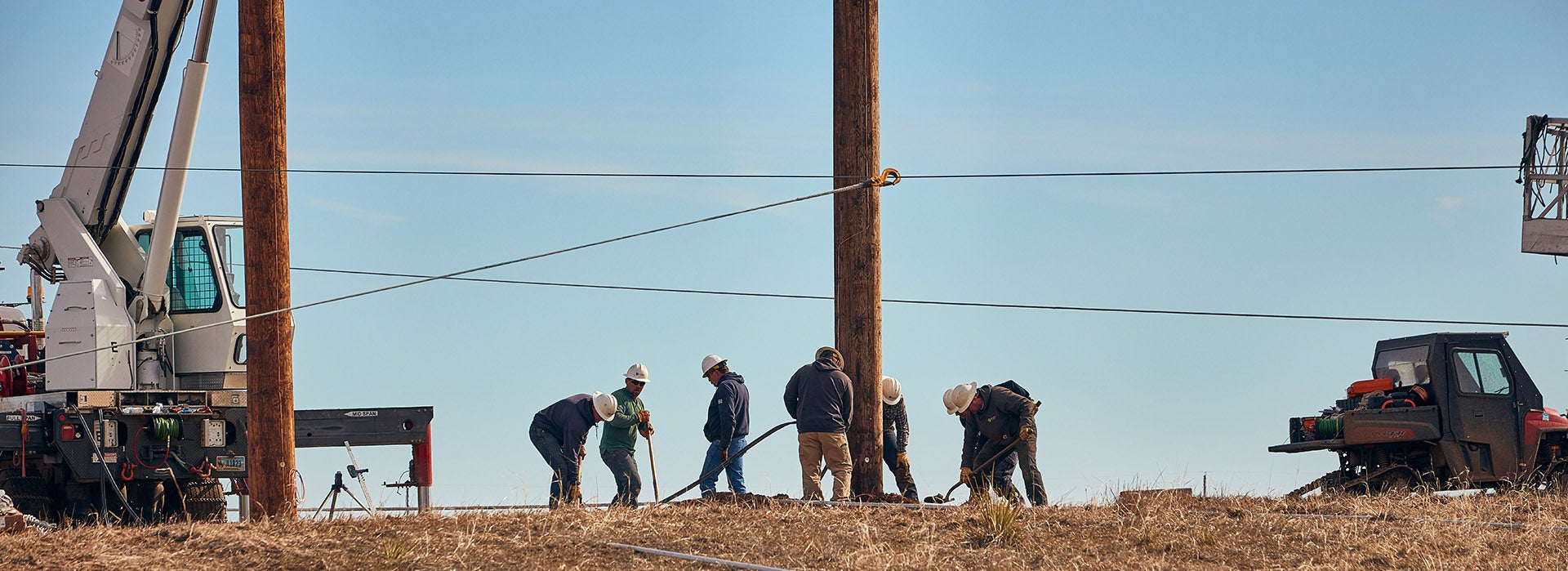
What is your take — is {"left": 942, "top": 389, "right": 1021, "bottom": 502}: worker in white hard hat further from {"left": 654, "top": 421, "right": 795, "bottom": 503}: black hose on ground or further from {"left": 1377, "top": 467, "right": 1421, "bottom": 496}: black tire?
{"left": 1377, "top": 467, "right": 1421, "bottom": 496}: black tire

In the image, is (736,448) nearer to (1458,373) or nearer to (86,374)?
(86,374)

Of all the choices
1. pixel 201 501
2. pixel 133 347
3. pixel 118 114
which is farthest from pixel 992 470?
pixel 118 114

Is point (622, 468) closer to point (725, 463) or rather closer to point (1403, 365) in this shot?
point (725, 463)

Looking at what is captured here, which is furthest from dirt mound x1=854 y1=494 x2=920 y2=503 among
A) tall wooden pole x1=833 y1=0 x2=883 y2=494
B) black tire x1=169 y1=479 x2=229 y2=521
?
black tire x1=169 y1=479 x2=229 y2=521

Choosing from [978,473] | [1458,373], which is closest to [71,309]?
[978,473]

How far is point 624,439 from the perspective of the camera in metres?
16.9

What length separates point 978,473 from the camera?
15.8m

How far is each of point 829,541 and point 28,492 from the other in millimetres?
9601

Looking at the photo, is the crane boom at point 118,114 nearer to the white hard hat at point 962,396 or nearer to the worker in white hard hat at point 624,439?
the worker in white hard hat at point 624,439

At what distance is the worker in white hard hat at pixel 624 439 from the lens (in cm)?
1678

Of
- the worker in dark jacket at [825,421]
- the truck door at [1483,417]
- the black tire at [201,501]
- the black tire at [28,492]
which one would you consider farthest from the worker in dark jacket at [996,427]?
the black tire at [28,492]

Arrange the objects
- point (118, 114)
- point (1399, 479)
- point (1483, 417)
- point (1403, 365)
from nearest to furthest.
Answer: point (118, 114) → point (1483, 417) → point (1399, 479) → point (1403, 365)

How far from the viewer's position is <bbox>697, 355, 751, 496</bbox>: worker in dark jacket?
16.1m

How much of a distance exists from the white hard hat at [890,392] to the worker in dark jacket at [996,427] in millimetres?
878
